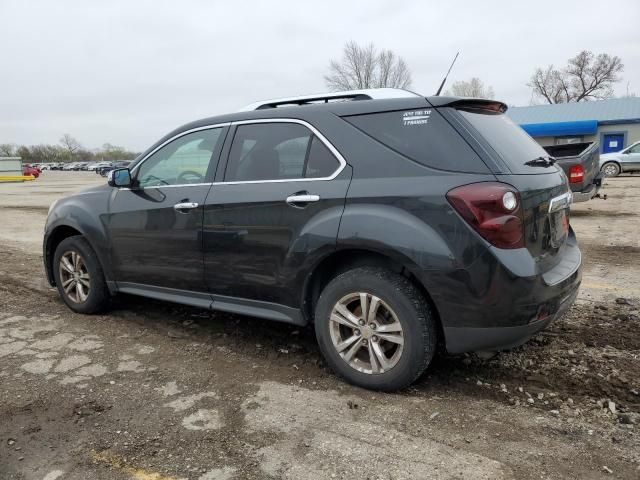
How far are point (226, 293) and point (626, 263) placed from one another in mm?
5191

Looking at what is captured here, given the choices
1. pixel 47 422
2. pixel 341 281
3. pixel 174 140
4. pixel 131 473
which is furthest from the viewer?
pixel 174 140

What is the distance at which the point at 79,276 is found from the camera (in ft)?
16.2

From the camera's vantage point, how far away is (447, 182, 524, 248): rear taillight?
2.83 meters

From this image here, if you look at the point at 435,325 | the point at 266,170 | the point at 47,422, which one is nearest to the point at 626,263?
the point at 435,325

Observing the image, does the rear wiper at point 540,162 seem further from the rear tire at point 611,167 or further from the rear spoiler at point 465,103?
the rear tire at point 611,167

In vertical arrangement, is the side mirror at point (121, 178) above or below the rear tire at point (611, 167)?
above

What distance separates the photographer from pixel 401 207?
3043 mm

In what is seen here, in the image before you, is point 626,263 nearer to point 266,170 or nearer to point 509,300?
point 509,300

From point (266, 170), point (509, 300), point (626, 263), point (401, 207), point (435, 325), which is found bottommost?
point (626, 263)

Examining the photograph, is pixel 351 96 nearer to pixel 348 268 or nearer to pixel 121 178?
pixel 348 268

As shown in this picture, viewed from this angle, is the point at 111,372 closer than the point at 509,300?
No

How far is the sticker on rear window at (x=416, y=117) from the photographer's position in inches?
124

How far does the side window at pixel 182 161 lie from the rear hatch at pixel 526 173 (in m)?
1.89

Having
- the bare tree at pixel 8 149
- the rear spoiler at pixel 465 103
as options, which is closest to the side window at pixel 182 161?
the rear spoiler at pixel 465 103
